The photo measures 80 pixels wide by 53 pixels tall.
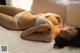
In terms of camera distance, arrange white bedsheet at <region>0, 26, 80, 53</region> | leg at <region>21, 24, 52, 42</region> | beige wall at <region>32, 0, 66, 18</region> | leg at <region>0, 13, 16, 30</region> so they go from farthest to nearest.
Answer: beige wall at <region>32, 0, 66, 18</region>, leg at <region>0, 13, 16, 30</region>, leg at <region>21, 24, 52, 42</region>, white bedsheet at <region>0, 26, 80, 53</region>

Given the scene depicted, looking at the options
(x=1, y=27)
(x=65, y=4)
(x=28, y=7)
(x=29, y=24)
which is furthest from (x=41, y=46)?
(x=28, y=7)

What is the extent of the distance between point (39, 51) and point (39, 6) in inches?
39.1

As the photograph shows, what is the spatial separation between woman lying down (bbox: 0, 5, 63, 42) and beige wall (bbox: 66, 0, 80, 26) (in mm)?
130

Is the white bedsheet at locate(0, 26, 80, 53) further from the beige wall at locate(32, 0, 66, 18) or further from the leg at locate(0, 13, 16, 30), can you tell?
the beige wall at locate(32, 0, 66, 18)

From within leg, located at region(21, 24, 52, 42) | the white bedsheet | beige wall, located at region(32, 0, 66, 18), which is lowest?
the white bedsheet

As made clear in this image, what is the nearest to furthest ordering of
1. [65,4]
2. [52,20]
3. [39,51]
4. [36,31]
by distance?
1. [39,51]
2. [36,31]
3. [52,20]
4. [65,4]

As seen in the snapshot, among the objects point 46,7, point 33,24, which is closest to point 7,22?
point 33,24

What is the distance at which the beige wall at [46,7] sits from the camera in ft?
6.18

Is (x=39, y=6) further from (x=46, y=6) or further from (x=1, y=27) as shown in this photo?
(x=1, y=27)

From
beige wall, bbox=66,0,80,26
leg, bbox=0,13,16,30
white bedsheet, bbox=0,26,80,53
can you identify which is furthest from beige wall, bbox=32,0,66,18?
white bedsheet, bbox=0,26,80,53

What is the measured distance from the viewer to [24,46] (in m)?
1.20

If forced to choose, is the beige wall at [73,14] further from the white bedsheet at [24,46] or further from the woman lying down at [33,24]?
the white bedsheet at [24,46]

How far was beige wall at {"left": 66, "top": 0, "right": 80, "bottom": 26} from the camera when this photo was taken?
1.67m

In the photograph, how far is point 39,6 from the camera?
6.60ft
